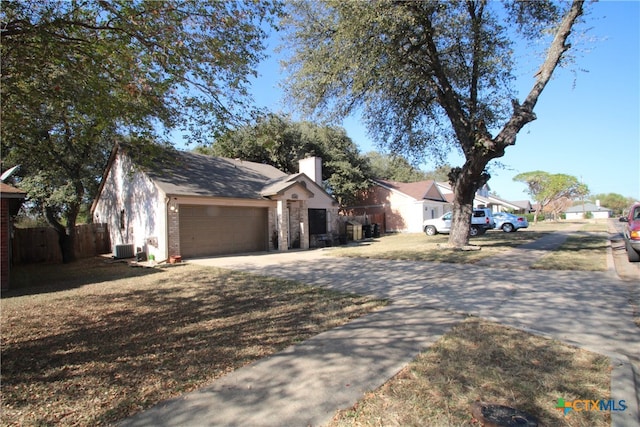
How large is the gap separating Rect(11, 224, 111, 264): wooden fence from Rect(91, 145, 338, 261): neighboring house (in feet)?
4.24

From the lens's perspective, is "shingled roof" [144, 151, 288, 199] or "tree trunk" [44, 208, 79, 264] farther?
"tree trunk" [44, 208, 79, 264]

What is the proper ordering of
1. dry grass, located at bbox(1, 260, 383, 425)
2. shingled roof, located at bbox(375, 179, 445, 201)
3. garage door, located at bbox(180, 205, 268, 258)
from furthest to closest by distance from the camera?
1. shingled roof, located at bbox(375, 179, 445, 201)
2. garage door, located at bbox(180, 205, 268, 258)
3. dry grass, located at bbox(1, 260, 383, 425)

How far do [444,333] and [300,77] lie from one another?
34.1ft

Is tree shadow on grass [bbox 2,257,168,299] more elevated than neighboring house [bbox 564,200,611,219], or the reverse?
neighboring house [bbox 564,200,611,219]

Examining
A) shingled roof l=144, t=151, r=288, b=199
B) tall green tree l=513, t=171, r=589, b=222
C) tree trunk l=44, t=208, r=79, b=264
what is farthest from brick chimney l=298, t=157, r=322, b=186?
tall green tree l=513, t=171, r=589, b=222

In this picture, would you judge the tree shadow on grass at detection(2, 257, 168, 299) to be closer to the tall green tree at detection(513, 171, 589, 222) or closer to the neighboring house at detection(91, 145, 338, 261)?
the neighboring house at detection(91, 145, 338, 261)

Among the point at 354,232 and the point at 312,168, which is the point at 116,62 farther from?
the point at 354,232

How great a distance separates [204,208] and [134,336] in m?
11.0

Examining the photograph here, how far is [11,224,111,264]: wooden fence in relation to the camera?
48.9 feet

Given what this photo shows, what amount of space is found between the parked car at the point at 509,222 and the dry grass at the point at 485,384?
25834 mm

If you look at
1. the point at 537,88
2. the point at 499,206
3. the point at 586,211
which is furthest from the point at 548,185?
the point at 586,211

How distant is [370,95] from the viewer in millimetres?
12625

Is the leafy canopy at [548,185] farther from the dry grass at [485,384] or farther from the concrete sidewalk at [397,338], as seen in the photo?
the dry grass at [485,384]

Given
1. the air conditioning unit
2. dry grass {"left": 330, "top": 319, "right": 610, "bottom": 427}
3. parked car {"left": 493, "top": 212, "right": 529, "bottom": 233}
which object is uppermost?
parked car {"left": 493, "top": 212, "right": 529, "bottom": 233}
